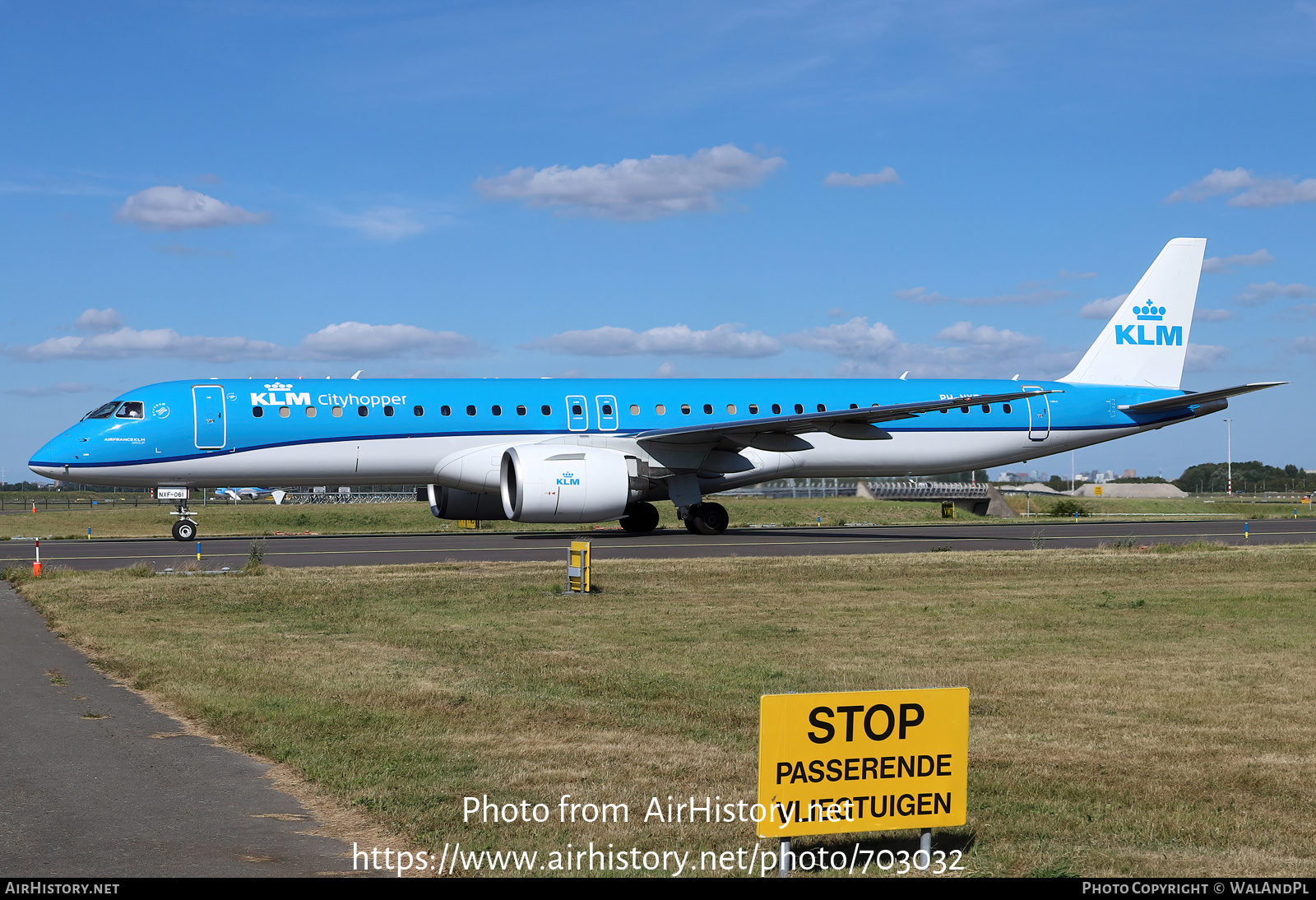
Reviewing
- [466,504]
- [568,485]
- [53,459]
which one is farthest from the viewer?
[466,504]

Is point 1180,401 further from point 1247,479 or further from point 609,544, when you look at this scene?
point 1247,479

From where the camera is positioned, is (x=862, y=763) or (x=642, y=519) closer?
(x=862, y=763)

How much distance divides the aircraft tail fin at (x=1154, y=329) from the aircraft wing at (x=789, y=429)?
8359 mm

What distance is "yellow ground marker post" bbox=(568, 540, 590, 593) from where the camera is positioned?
1789 cm

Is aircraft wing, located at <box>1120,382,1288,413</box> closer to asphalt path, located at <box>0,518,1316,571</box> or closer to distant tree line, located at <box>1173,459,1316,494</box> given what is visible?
asphalt path, located at <box>0,518,1316,571</box>

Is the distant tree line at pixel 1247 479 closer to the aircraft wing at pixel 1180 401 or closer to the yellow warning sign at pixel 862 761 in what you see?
the aircraft wing at pixel 1180 401

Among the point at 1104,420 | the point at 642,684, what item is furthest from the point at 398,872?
the point at 1104,420

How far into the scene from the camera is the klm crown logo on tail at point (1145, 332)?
125 feet

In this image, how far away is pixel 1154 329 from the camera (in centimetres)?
3831

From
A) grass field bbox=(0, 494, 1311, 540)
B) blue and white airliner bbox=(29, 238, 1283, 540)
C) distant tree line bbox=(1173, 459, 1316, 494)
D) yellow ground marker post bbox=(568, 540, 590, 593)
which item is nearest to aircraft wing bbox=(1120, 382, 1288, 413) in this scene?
blue and white airliner bbox=(29, 238, 1283, 540)

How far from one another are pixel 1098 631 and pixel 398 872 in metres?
10.3

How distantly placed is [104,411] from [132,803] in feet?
80.6

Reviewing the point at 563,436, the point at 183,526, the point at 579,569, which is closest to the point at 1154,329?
the point at 563,436
